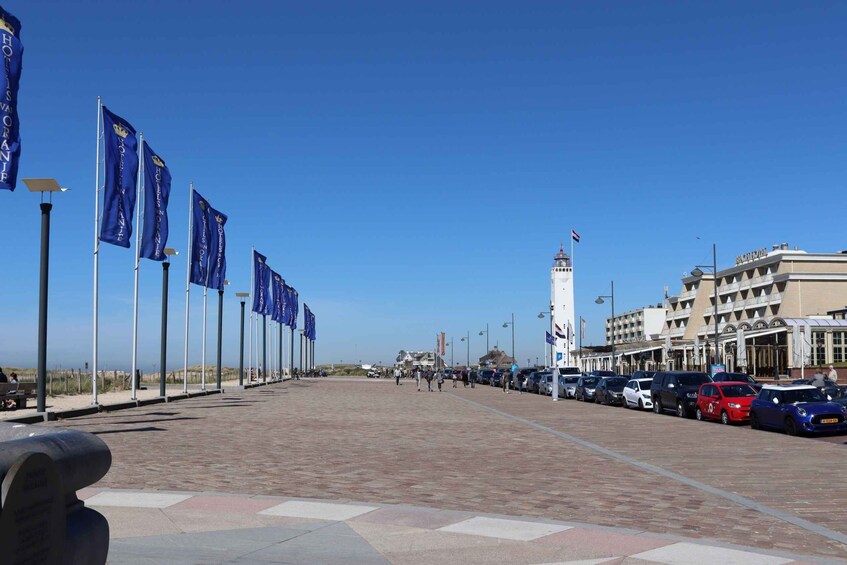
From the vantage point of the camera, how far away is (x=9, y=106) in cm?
1791

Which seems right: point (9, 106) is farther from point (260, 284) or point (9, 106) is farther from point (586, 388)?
point (260, 284)

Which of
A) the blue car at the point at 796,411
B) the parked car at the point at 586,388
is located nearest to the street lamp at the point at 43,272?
the blue car at the point at 796,411

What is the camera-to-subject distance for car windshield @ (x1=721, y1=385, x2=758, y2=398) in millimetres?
28094

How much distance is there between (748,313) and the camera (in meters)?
92.6

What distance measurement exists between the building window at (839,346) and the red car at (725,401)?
1755 inches

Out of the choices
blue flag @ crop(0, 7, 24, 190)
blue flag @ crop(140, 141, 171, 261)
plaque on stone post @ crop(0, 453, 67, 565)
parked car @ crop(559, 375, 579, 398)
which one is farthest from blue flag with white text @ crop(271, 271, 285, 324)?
plaque on stone post @ crop(0, 453, 67, 565)

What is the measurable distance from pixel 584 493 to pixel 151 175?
22.5m

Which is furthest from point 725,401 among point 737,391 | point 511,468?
point 511,468

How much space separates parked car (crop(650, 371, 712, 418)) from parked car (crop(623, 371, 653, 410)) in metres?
1.06

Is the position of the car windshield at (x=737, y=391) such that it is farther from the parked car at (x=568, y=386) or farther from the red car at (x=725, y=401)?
the parked car at (x=568, y=386)

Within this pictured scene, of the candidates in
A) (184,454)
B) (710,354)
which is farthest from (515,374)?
(184,454)

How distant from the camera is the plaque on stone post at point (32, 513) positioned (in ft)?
12.6

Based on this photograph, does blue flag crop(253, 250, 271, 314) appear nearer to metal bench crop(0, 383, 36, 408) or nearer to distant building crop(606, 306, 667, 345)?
metal bench crop(0, 383, 36, 408)

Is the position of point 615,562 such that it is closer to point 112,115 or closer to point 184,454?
point 184,454
